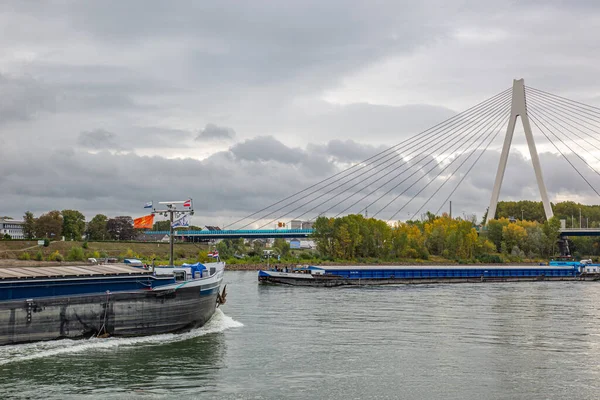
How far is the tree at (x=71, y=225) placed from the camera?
13012 centimetres

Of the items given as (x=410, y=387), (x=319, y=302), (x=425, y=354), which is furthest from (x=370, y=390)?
(x=319, y=302)

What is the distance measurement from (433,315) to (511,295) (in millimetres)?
23137

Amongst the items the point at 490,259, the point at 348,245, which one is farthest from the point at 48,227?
the point at 490,259

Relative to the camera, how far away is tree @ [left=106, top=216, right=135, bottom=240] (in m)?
153

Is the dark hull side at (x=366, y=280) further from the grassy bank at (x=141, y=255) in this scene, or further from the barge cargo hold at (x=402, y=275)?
the grassy bank at (x=141, y=255)

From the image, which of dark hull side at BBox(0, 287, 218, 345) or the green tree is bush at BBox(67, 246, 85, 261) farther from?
the green tree

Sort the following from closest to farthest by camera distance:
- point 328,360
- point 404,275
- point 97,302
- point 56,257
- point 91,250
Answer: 1. point 328,360
2. point 97,302
3. point 404,275
4. point 56,257
5. point 91,250

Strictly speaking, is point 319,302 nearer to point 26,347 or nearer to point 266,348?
point 266,348

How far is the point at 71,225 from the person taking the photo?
429ft

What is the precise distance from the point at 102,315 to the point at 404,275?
188ft

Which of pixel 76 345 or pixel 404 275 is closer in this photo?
pixel 76 345

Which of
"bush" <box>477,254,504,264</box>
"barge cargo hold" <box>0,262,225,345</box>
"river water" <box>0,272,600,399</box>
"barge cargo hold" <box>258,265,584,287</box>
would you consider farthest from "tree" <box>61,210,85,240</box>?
"barge cargo hold" <box>0,262,225,345</box>

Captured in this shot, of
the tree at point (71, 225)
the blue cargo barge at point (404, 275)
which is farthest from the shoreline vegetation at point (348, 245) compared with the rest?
the blue cargo barge at point (404, 275)

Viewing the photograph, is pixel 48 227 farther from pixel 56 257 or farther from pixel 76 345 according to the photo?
pixel 76 345
